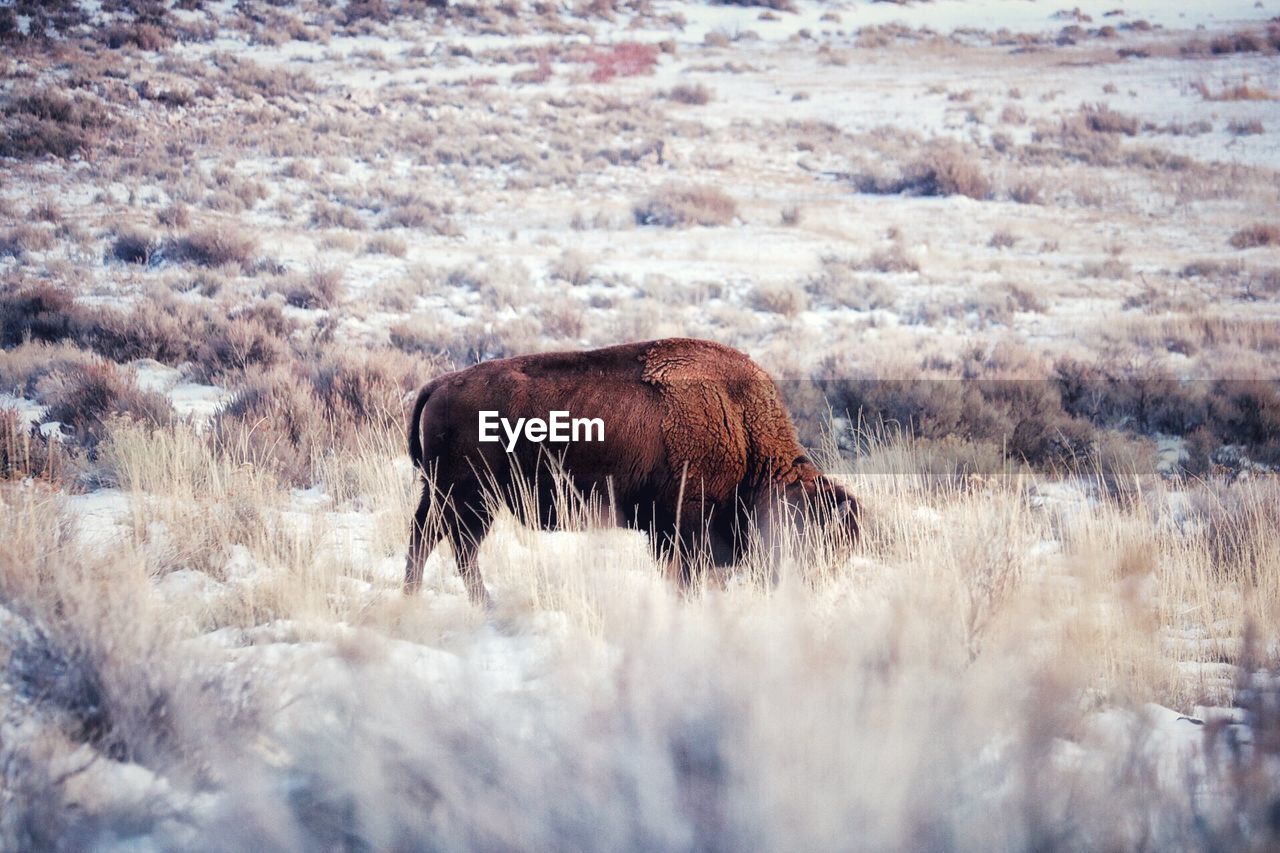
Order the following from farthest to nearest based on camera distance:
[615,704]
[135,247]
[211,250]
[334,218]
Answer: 1. [334,218]
2. [211,250]
3. [135,247]
4. [615,704]

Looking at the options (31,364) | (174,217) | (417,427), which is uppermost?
(174,217)

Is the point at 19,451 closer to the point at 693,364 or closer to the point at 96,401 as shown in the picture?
the point at 96,401

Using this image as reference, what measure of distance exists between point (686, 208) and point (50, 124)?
12673mm

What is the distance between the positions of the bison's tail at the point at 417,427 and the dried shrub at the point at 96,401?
3.34 metres

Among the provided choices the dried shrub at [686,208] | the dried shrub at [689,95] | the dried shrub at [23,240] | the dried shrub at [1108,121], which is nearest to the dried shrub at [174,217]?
the dried shrub at [23,240]

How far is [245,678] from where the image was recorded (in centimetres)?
290

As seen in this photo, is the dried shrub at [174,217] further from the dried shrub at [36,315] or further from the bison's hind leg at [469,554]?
the bison's hind leg at [469,554]

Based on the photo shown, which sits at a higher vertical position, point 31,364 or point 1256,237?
point 1256,237

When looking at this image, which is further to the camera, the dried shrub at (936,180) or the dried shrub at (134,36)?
the dried shrub at (134,36)

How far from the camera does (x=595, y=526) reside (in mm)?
4488

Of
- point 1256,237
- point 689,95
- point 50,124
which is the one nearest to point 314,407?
point 50,124

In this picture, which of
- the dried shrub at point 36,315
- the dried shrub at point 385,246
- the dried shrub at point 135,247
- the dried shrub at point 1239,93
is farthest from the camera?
the dried shrub at point 1239,93

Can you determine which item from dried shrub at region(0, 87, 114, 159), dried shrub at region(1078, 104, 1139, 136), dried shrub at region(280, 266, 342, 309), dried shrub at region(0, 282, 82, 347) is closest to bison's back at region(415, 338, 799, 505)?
dried shrub at region(0, 282, 82, 347)

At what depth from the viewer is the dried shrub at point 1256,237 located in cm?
1748
